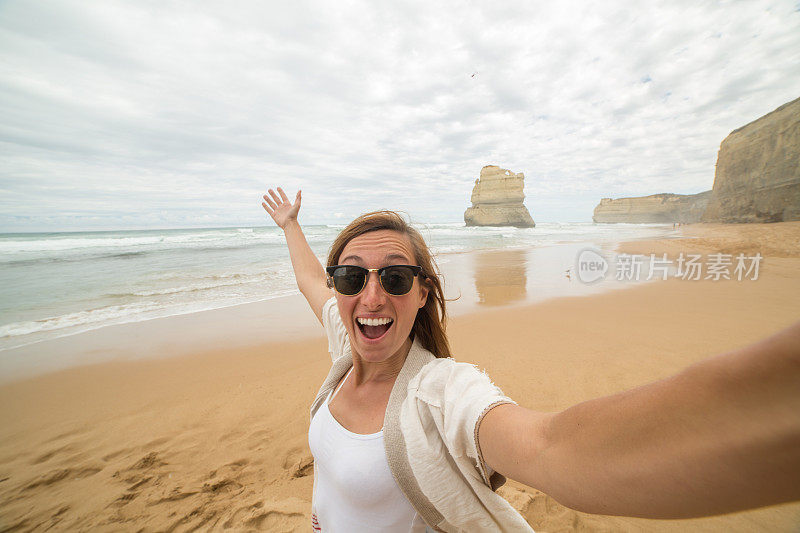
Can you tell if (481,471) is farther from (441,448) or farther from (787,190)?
(787,190)

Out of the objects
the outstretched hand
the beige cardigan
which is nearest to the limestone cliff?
the outstretched hand

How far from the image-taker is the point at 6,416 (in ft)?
12.4

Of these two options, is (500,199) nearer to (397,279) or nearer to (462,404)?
(397,279)

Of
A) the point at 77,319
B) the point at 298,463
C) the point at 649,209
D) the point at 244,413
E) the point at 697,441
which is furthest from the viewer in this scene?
the point at 649,209

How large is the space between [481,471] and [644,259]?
16.8m

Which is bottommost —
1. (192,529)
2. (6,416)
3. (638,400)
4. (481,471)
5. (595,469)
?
(192,529)

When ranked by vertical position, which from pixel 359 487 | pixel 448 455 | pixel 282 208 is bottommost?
pixel 359 487

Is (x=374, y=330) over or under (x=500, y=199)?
under

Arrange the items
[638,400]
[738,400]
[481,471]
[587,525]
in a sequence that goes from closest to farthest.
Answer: [738,400], [638,400], [481,471], [587,525]

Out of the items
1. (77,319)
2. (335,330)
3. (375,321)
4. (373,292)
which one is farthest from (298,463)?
(77,319)

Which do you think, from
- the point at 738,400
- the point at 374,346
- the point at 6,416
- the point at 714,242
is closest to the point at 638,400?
the point at 738,400

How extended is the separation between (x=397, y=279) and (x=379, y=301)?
6.6 inches

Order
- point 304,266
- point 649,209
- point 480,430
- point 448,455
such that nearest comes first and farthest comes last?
1. point 480,430
2. point 448,455
3. point 304,266
4. point 649,209

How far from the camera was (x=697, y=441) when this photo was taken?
536 mm
